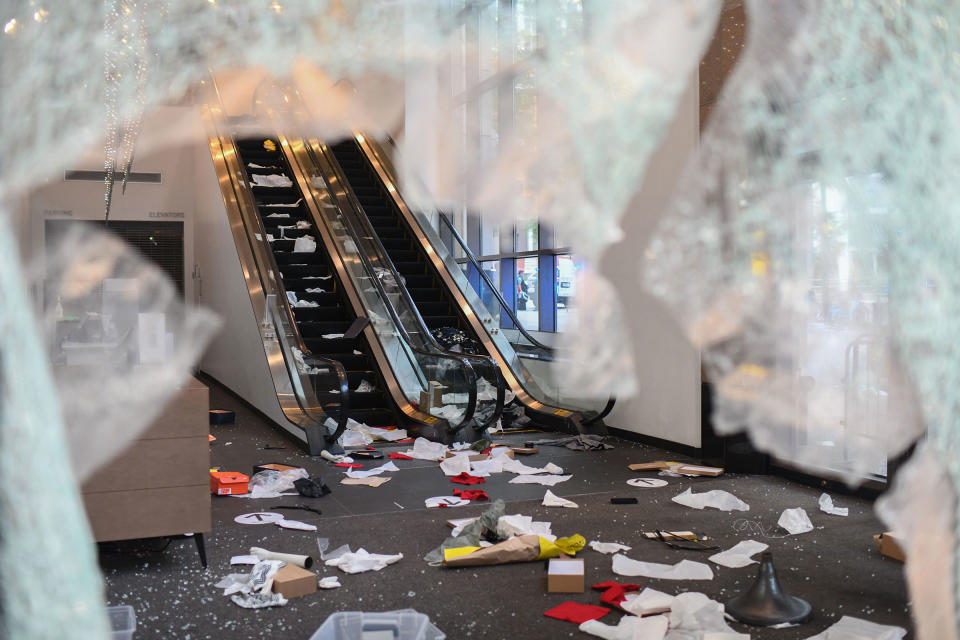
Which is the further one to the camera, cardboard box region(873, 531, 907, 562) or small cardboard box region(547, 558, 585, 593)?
cardboard box region(873, 531, 907, 562)

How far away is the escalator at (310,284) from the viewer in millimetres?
7277

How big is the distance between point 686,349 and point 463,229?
6.59 metres

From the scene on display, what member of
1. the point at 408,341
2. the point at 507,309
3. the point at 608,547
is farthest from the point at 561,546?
the point at 507,309

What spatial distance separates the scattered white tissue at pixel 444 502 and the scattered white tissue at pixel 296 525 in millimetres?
667

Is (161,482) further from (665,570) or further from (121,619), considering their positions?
(665,570)

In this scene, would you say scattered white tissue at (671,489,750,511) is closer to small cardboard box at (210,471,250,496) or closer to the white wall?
the white wall

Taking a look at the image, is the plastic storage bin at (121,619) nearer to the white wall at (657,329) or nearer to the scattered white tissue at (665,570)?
the scattered white tissue at (665,570)

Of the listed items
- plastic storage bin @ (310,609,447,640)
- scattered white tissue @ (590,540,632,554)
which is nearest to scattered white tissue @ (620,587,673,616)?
scattered white tissue @ (590,540,632,554)

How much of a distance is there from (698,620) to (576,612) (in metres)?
0.40

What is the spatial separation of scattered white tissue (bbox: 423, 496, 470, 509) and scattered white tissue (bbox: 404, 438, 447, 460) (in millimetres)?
1229

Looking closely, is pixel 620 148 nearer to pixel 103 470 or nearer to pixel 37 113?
pixel 37 113

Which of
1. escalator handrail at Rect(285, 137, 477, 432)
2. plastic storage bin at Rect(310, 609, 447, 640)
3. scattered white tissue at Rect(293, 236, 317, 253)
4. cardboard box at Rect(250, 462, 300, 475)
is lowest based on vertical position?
cardboard box at Rect(250, 462, 300, 475)

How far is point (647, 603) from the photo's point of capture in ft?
9.11

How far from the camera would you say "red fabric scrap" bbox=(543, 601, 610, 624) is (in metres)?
2.74
